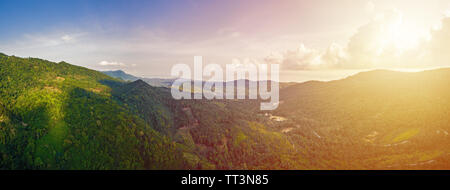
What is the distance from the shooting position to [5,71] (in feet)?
595

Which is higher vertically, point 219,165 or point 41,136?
point 41,136

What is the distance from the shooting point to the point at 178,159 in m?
160

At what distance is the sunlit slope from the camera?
118062 millimetres

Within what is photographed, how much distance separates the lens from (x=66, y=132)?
134250 millimetres

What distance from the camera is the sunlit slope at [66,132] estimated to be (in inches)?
4648

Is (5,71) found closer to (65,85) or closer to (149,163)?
(65,85)
